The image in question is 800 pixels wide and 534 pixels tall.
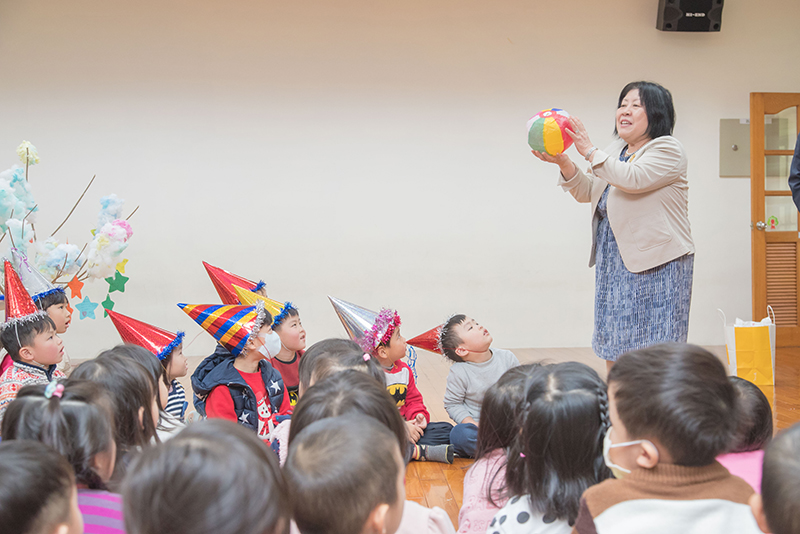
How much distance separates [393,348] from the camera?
247cm

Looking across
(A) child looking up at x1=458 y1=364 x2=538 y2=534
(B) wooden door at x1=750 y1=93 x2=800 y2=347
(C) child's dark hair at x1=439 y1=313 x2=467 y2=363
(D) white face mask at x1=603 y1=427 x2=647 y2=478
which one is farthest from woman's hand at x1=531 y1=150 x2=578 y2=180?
(B) wooden door at x1=750 y1=93 x2=800 y2=347

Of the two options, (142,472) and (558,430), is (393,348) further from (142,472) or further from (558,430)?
(142,472)

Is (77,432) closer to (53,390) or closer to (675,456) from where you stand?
(53,390)

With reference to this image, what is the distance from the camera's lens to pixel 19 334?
2.25 m

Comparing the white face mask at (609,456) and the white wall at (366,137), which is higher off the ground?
the white wall at (366,137)

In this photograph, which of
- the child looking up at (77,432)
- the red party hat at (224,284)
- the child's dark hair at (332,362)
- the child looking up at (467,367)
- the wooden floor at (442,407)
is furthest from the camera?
the red party hat at (224,284)

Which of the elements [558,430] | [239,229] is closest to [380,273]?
[239,229]

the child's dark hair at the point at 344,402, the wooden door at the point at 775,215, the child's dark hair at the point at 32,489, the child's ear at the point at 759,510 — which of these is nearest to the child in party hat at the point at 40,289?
the child's dark hair at the point at 344,402

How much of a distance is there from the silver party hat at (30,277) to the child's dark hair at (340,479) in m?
2.08

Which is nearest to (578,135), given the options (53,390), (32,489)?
(53,390)

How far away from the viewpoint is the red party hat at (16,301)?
7.46 feet

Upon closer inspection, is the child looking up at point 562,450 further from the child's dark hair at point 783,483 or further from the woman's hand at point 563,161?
the woman's hand at point 563,161

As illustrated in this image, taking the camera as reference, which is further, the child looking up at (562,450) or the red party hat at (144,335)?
the red party hat at (144,335)

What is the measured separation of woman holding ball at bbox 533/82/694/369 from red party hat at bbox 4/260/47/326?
199cm
